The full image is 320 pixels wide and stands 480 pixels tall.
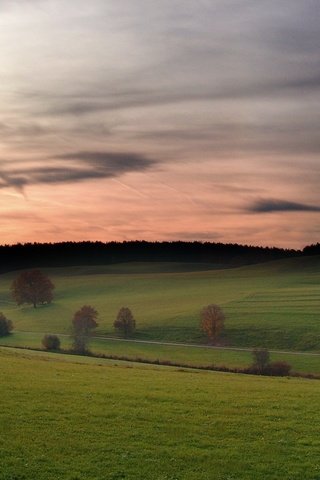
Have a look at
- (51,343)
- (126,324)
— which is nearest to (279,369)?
(51,343)

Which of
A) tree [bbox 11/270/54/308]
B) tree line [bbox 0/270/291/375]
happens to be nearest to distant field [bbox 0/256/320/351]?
tree line [bbox 0/270/291/375]

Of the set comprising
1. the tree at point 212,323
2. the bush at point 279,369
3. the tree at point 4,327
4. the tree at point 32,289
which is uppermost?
the tree at point 32,289

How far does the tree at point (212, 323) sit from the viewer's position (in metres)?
112

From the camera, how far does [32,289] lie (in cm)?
16100

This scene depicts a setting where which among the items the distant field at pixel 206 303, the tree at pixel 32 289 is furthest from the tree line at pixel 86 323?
the distant field at pixel 206 303

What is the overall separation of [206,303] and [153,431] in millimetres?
116830

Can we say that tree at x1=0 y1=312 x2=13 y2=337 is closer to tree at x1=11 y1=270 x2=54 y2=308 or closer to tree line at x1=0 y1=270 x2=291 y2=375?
tree line at x1=0 y1=270 x2=291 y2=375

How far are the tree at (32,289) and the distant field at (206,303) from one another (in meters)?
2.74

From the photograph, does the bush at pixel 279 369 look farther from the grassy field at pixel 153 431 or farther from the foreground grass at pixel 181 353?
the grassy field at pixel 153 431

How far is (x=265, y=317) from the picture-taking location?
120m

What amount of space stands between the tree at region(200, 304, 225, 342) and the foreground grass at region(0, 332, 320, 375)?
778 centimetres

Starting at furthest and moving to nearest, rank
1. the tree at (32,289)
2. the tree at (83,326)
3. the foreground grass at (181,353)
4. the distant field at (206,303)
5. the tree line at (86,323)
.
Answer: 1. the tree at (32,289)
2. the distant field at (206,303)
3. the tree at (83,326)
4. the foreground grass at (181,353)
5. the tree line at (86,323)

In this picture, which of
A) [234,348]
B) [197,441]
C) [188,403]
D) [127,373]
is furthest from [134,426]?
[234,348]

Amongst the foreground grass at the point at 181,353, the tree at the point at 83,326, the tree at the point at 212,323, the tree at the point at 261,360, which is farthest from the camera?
the tree at the point at 212,323
